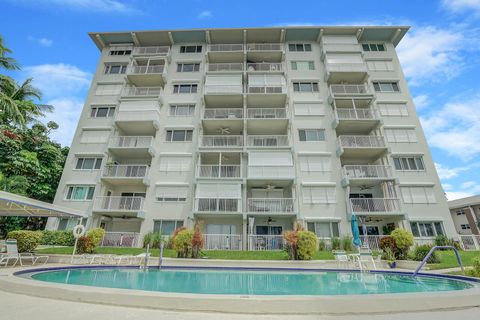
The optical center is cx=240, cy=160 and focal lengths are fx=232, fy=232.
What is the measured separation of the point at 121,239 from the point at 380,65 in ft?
100

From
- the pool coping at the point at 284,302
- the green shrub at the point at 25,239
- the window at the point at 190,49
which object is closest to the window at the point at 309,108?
the window at the point at 190,49

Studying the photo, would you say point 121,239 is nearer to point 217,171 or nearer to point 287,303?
point 217,171

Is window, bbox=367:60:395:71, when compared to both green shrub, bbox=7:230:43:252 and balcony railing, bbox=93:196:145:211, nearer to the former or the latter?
balcony railing, bbox=93:196:145:211

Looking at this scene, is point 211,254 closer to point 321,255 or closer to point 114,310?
point 321,255

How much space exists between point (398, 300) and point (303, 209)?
51.1ft

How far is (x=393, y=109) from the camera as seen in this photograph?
23016 mm

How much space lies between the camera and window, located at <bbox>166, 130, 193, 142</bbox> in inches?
883

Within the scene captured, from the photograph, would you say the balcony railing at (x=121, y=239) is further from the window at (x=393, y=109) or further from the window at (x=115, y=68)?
the window at (x=393, y=109)

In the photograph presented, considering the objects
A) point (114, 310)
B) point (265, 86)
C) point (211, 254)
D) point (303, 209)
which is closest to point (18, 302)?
point (114, 310)

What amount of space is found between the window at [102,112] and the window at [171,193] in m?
9.96

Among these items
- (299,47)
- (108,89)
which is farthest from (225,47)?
(108,89)

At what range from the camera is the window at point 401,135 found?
21.5 meters

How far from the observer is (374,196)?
20.7 m

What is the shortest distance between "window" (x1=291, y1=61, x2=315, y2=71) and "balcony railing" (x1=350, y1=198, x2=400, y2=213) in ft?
49.9
